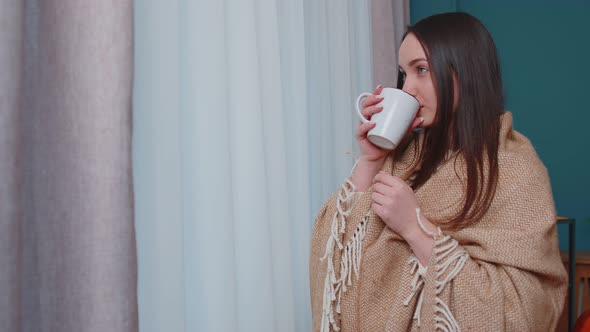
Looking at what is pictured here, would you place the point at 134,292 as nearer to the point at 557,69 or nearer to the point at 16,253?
the point at 16,253

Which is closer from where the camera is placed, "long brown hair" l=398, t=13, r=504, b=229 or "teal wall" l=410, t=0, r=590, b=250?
"long brown hair" l=398, t=13, r=504, b=229

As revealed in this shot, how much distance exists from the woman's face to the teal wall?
198cm

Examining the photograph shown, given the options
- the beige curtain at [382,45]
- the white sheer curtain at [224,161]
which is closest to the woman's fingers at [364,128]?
the white sheer curtain at [224,161]

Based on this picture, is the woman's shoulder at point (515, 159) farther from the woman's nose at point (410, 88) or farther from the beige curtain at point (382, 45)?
the beige curtain at point (382, 45)

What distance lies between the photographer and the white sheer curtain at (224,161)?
117 cm

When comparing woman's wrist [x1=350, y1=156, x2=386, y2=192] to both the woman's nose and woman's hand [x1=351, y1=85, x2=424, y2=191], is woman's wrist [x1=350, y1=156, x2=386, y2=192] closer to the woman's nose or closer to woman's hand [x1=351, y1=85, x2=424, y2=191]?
woman's hand [x1=351, y1=85, x2=424, y2=191]

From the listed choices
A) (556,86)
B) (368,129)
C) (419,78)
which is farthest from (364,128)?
(556,86)

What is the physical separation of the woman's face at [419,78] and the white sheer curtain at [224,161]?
0.48 meters

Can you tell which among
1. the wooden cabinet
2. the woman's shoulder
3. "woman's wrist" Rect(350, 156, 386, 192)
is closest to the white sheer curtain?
"woman's wrist" Rect(350, 156, 386, 192)

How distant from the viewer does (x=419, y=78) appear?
102cm

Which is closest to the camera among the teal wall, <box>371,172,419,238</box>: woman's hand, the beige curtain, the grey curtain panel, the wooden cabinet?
the grey curtain panel

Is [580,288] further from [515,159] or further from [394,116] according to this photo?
[394,116]

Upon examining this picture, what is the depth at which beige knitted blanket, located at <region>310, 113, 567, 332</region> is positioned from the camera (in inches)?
35.7

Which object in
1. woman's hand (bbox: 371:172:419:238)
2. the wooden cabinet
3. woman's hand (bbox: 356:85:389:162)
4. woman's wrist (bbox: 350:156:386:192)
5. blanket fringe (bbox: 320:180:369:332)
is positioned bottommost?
the wooden cabinet
